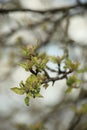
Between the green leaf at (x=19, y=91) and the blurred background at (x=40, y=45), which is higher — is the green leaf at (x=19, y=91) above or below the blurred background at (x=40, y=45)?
below

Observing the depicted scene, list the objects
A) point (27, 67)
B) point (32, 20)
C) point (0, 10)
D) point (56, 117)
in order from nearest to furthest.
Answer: point (27, 67) < point (0, 10) < point (32, 20) < point (56, 117)

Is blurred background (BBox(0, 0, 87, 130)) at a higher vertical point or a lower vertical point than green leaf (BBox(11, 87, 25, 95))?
higher

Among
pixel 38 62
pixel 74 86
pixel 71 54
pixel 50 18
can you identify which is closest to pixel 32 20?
pixel 50 18

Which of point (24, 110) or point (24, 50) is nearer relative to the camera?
point (24, 50)

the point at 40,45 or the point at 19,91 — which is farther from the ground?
the point at 40,45

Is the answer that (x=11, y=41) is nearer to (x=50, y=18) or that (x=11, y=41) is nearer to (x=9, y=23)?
(x=9, y=23)

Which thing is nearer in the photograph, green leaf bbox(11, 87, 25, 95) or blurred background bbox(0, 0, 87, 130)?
green leaf bbox(11, 87, 25, 95)

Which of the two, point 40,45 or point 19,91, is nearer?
point 19,91

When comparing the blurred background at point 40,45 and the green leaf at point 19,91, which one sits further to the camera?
the blurred background at point 40,45
